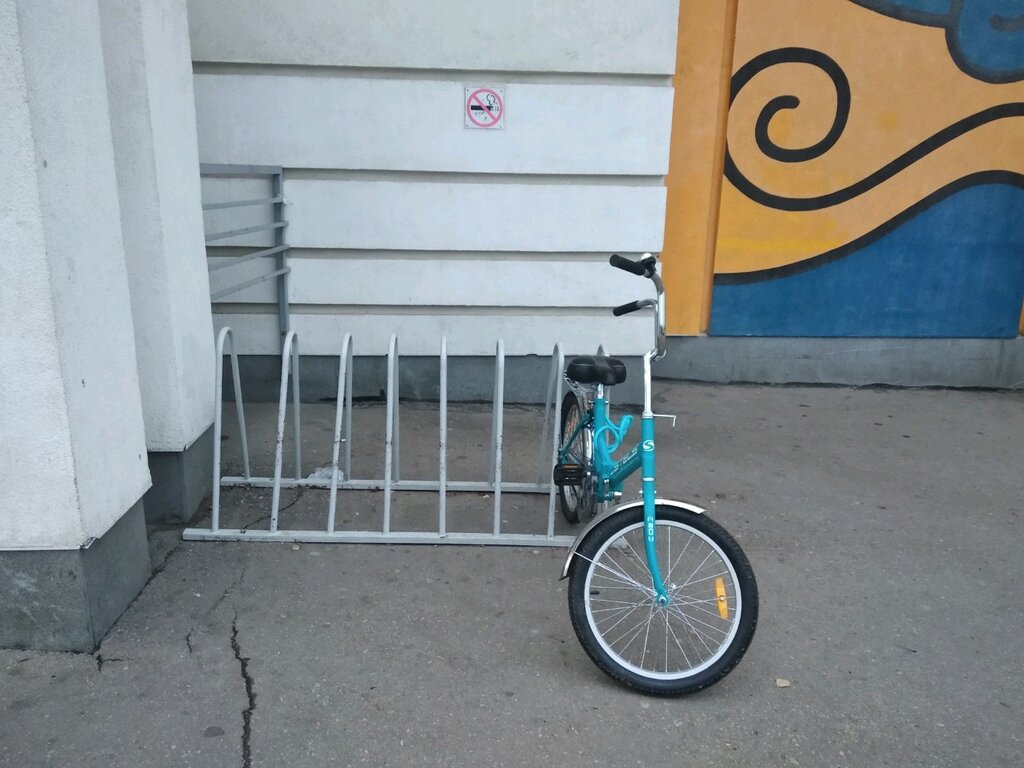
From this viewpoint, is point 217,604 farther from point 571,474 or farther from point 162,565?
point 571,474

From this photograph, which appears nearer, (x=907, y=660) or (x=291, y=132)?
(x=907, y=660)

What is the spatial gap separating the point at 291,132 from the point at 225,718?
13.1ft

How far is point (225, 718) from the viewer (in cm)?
270

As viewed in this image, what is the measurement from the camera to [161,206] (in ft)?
12.0

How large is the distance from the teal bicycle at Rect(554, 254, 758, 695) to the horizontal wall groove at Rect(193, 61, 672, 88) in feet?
8.68

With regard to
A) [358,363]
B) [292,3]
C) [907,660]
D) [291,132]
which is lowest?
[907,660]

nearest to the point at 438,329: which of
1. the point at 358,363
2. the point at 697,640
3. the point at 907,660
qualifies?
the point at 358,363

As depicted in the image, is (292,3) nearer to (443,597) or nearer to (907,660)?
(443,597)

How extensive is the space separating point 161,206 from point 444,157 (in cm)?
234

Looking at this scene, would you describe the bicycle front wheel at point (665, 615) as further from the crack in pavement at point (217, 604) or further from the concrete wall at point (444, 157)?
the concrete wall at point (444, 157)

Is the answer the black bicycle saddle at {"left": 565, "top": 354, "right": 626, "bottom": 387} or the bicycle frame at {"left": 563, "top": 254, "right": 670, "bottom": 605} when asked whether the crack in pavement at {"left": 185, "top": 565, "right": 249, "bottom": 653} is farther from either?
the black bicycle saddle at {"left": 565, "top": 354, "right": 626, "bottom": 387}

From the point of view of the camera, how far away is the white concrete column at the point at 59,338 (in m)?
2.59

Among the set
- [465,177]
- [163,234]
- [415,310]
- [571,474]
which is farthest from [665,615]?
[465,177]

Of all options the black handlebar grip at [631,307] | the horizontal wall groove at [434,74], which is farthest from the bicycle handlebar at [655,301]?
the horizontal wall groove at [434,74]
